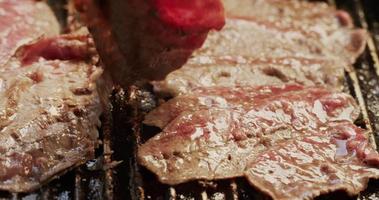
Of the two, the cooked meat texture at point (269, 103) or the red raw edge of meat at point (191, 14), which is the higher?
the red raw edge of meat at point (191, 14)

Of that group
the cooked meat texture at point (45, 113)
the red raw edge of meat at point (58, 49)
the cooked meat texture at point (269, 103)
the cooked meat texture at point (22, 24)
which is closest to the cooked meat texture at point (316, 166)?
the cooked meat texture at point (269, 103)

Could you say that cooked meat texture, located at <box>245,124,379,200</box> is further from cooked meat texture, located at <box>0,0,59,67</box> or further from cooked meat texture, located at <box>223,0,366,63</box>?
cooked meat texture, located at <box>0,0,59,67</box>

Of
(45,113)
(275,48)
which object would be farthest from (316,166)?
(45,113)

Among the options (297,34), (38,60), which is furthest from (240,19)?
(38,60)

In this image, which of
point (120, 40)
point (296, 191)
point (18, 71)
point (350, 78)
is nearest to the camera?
point (296, 191)

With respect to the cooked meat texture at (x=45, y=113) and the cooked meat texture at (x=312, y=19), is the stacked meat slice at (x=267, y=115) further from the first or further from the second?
the cooked meat texture at (x=45, y=113)

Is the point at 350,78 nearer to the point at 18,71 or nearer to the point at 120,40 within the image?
the point at 120,40
